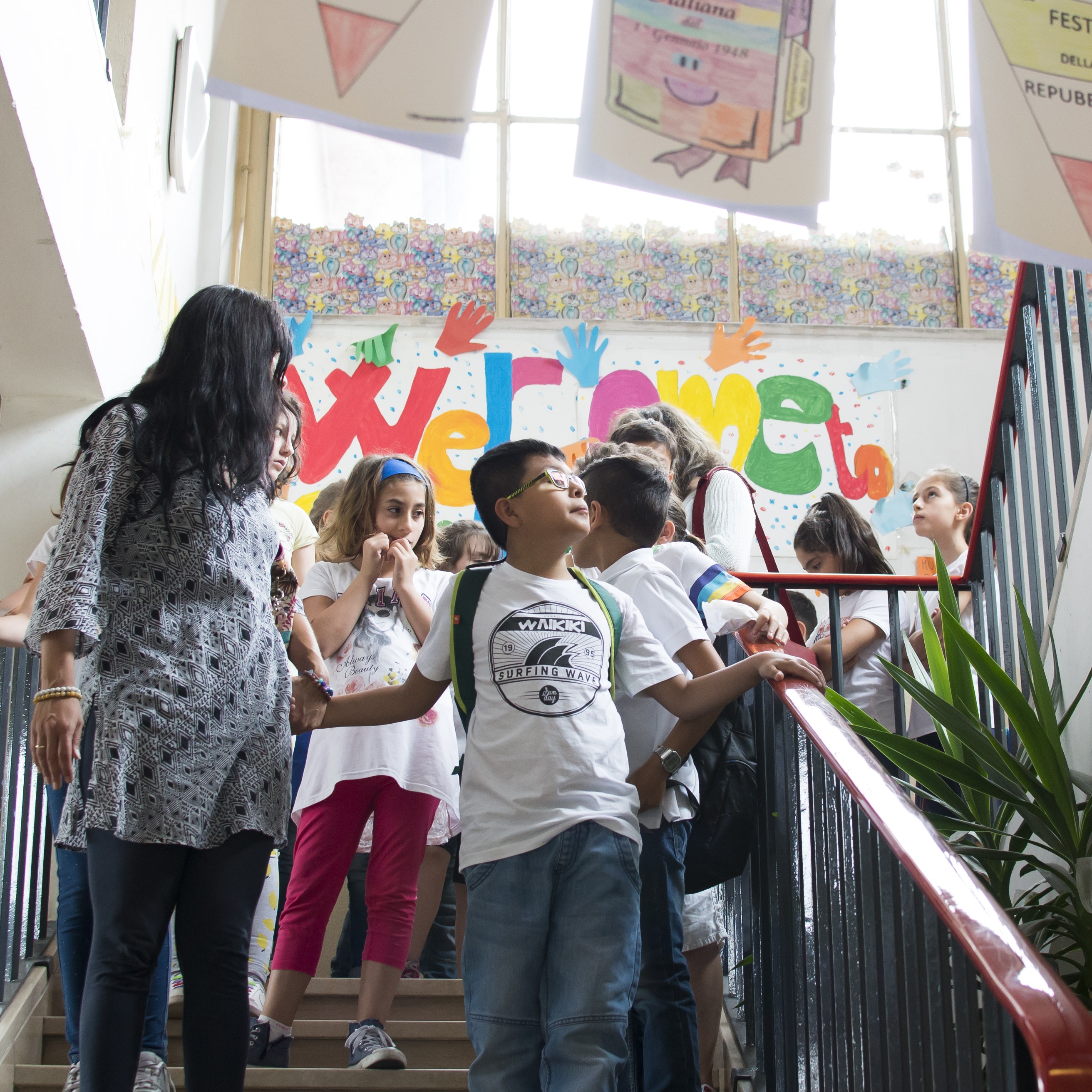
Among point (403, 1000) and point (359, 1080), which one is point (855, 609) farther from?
point (359, 1080)

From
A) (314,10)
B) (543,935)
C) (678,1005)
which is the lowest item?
(678,1005)

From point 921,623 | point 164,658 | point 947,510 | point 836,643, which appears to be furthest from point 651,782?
point 947,510

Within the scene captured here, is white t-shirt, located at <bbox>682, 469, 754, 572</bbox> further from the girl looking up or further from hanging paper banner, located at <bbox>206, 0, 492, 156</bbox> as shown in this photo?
hanging paper banner, located at <bbox>206, 0, 492, 156</bbox>

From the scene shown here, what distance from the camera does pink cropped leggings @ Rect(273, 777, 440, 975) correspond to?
7.17ft

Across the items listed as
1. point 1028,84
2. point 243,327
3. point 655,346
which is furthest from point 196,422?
point 655,346

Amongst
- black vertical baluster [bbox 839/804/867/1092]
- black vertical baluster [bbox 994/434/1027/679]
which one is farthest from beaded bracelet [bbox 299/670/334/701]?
black vertical baluster [bbox 994/434/1027/679]

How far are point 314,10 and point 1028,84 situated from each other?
4.56ft

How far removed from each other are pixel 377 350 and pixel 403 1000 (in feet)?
13.7

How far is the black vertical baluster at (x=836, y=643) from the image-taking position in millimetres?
2855

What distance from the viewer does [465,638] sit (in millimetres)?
1849

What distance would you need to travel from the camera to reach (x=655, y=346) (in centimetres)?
624

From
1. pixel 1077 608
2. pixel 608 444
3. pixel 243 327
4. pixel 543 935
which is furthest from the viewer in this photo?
pixel 1077 608

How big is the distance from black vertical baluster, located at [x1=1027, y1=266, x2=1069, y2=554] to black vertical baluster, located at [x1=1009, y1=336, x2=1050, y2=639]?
25 mm

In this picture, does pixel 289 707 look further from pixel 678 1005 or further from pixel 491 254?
pixel 491 254
